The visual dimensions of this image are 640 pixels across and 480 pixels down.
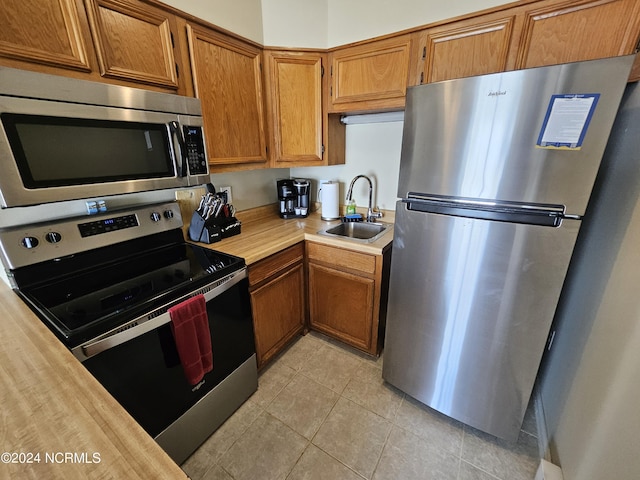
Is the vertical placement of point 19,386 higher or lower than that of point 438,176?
lower

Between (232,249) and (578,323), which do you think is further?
(232,249)

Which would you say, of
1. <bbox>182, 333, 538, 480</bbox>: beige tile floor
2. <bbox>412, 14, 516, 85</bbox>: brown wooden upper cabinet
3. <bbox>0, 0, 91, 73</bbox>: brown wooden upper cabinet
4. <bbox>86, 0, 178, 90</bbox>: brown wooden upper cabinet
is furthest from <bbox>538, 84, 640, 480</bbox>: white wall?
<bbox>0, 0, 91, 73</bbox>: brown wooden upper cabinet

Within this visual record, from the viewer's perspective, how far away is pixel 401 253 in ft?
4.44

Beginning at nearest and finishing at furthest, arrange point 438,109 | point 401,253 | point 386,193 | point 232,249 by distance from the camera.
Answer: point 438,109 → point 401,253 → point 232,249 → point 386,193

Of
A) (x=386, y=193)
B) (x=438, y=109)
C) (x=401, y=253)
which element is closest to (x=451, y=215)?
(x=401, y=253)

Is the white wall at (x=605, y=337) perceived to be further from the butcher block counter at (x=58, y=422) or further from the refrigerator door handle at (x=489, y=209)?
the butcher block counter at (x=58, y=422)

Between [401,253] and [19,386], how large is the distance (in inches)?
53.0

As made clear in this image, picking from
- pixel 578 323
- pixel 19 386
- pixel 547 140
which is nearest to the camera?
pixel 19 386

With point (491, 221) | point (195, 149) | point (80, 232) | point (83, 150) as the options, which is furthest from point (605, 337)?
point (80, 232)

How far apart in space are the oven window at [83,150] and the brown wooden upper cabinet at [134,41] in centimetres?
23

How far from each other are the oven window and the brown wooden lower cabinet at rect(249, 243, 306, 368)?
2.34 ft

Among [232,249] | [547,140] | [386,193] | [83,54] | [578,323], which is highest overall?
[83,54]

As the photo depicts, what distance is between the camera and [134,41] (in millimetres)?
1140

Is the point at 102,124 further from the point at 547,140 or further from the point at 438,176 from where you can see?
the point at 547,140
